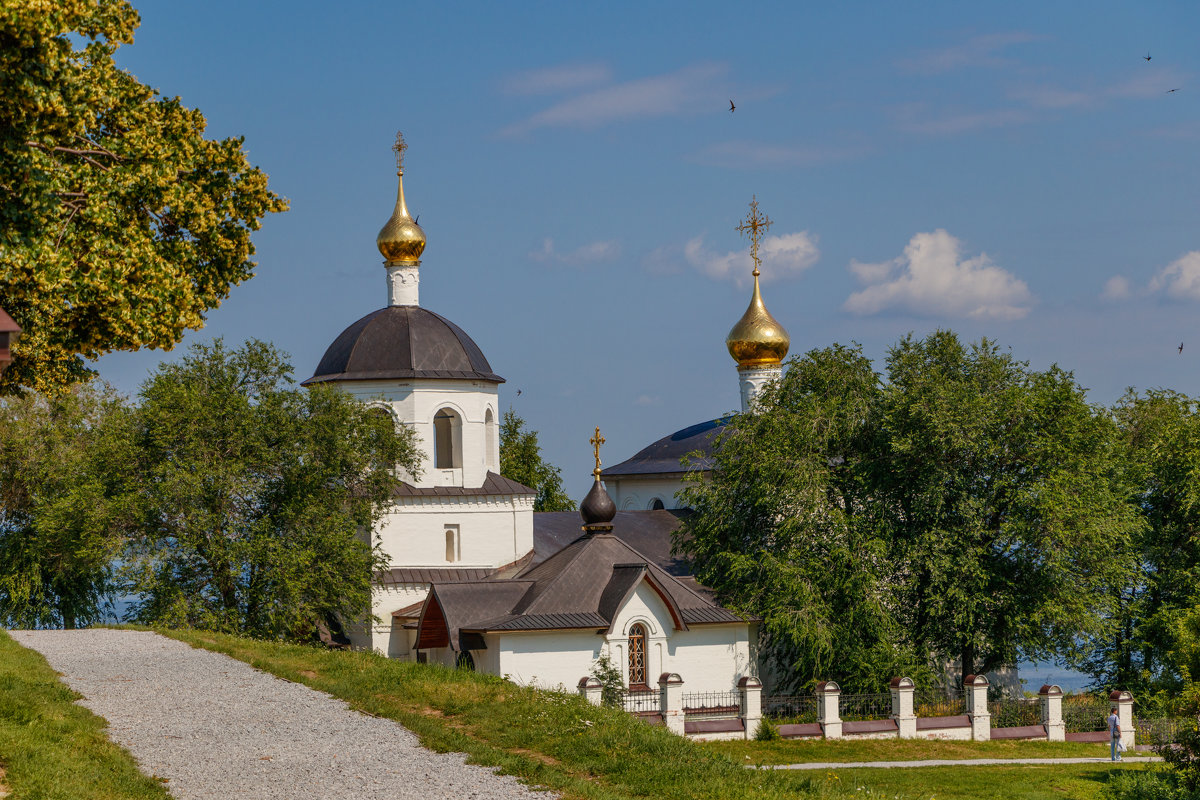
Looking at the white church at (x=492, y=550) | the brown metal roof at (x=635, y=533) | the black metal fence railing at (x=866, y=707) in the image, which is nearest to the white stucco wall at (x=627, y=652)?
the white church at (x=492, y=550)

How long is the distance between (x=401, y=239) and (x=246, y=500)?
25.8ft

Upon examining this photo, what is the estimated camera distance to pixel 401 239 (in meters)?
31.7

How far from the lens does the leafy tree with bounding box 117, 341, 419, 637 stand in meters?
26.2

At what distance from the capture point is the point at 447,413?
30375 mm

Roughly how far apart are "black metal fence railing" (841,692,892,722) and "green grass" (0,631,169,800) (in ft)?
51.0

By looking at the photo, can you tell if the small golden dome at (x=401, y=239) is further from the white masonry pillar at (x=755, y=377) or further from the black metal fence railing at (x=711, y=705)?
the black metal fence railing at (x=711, y=705)

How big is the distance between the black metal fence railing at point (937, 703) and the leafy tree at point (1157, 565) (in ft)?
10.8

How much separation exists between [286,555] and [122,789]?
16419mm

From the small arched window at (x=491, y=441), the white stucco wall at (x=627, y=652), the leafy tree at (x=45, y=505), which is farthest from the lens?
the small arched window at (x=491, y=441)

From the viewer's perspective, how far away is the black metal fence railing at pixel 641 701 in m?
24.6

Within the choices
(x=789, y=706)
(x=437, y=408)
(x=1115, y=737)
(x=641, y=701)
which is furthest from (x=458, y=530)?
(x=1115, y=737)

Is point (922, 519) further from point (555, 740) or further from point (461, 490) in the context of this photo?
point (555, 740)

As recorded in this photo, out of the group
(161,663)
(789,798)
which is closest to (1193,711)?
(789,798)

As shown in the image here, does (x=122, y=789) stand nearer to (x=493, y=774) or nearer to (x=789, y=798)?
(x=493, y=774)
